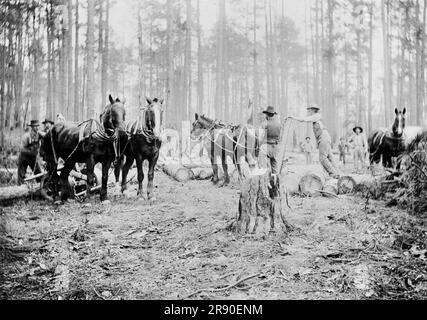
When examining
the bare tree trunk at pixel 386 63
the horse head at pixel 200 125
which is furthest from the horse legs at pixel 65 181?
the bare tree trunk at pixel 386 63

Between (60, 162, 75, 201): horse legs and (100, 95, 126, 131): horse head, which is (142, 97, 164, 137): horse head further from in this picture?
(60, 162, 75, 201): horse legs

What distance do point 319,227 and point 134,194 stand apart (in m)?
5.69

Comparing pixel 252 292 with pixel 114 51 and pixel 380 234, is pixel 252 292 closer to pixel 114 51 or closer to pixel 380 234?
pixel 380 234

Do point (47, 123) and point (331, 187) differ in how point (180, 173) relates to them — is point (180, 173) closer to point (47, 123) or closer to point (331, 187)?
point (47, 123)

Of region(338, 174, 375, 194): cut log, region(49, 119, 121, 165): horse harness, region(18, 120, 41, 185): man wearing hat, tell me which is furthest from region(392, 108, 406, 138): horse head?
region(18, 120, 41, 185): man wearing hat

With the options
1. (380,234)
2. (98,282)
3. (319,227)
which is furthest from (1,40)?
(380,234)

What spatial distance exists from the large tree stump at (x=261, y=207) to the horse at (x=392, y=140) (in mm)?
6783

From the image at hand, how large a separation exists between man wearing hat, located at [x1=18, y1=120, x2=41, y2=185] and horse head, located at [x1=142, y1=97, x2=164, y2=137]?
11.7 ft

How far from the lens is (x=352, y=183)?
9.55 m

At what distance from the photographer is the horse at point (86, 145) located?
28.0 feet

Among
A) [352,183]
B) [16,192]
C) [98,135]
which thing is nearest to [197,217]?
[98,135]

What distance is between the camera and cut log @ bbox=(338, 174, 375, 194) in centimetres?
940

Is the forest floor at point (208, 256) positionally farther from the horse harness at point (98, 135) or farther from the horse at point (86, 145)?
the horse harness at point (98, 135)
